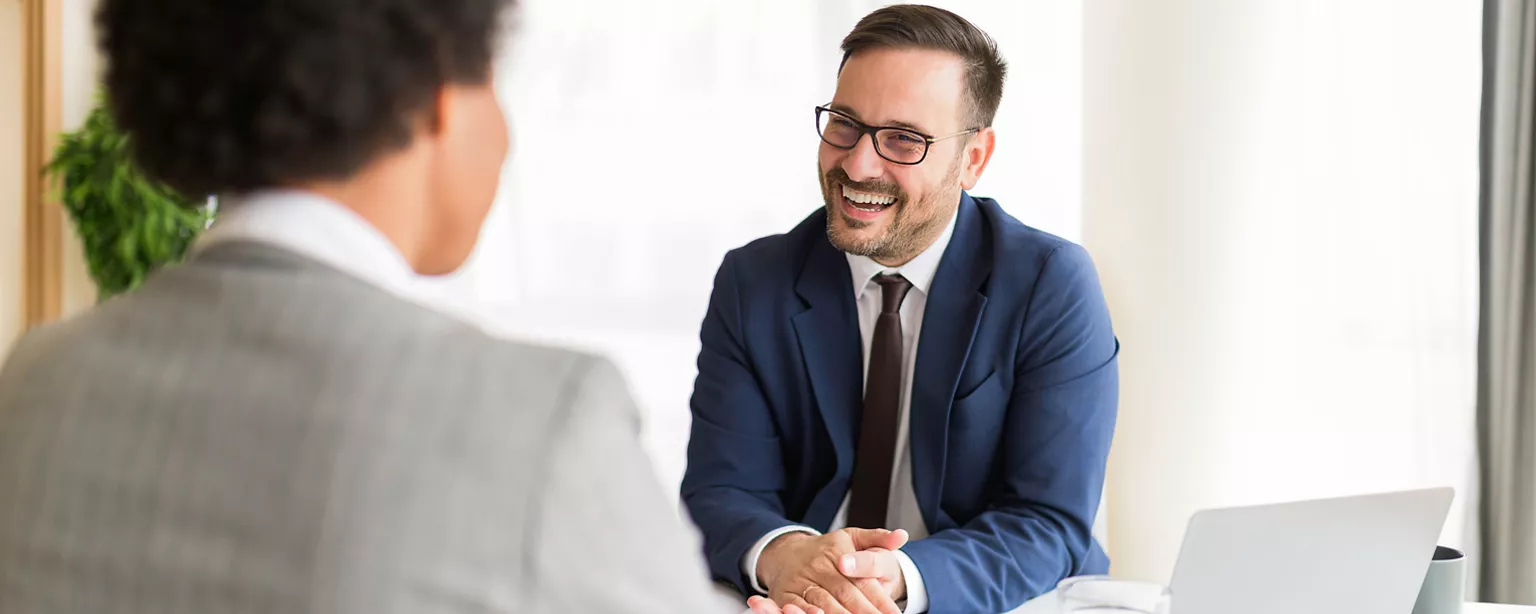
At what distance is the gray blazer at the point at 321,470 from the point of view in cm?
64

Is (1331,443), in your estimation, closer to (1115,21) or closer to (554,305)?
(1115,21)

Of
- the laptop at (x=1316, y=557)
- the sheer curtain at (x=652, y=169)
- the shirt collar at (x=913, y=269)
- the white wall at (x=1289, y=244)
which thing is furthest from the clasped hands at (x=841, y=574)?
the sheer curtain at (x=652, y=169)

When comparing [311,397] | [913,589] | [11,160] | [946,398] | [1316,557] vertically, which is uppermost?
[11,160]

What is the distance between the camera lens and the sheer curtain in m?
3.95

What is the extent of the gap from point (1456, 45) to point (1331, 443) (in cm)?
101

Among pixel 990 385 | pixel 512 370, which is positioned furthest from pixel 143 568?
pixel 990 385

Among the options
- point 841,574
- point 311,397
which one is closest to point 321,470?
point 311,397

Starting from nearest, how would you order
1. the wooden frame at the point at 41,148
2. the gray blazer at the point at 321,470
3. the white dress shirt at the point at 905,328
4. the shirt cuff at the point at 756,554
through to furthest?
the gray blazer at the point at 321,470
the shirt cuff at the point at 756,554
the white dress shirt at the point at 905,328
the wooden frame at the point at 41,148

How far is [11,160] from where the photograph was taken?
12.8 feet

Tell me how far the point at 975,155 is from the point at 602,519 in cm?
158

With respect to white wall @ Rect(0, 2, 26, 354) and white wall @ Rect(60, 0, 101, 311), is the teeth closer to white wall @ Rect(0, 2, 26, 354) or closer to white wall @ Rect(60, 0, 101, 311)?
white wall @ Rect(60, 0, 101, 311)

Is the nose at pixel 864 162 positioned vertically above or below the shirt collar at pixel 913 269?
above

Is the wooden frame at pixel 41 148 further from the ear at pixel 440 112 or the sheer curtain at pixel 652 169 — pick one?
the ear at pixel 440 112

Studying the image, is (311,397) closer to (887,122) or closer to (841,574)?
(841,574)
